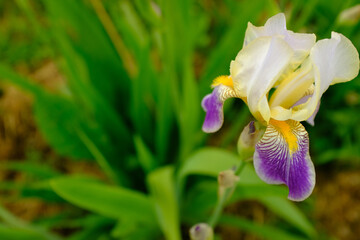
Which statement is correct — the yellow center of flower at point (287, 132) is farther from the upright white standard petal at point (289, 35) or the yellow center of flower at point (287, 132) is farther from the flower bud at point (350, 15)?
the flower bud at point (350, 15)

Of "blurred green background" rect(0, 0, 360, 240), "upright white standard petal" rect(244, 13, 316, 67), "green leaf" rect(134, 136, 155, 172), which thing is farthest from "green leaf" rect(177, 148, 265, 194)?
"upright white standard petal" rect(244, 13, 316, 67)

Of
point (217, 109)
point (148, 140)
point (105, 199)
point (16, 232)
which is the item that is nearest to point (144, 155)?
point (105, 199)

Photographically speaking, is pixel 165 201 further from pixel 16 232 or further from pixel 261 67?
pixel 261 67

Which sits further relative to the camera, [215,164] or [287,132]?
[215,164]

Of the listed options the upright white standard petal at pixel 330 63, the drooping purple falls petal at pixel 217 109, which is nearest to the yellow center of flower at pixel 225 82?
the drooping purple falls petal at pixel 217 109

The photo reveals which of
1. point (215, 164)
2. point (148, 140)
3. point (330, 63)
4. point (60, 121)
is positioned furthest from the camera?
point (148, 140)

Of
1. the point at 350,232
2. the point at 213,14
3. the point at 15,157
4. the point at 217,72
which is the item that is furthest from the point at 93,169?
the point at 350,232

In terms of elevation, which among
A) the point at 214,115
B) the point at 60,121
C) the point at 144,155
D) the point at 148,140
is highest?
the point at 214,115
